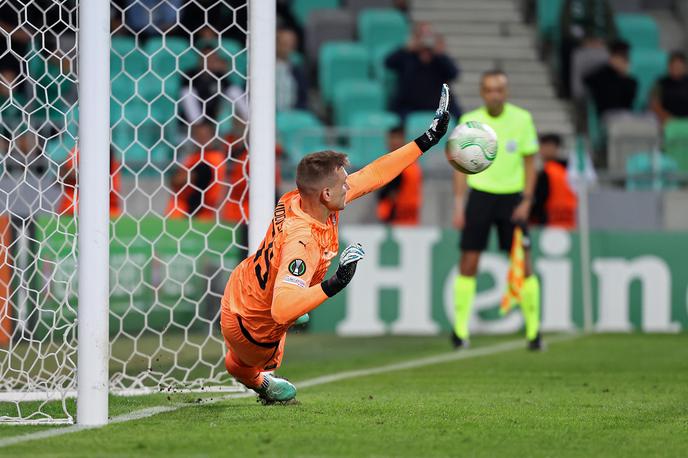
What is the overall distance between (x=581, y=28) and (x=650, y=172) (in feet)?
12.8

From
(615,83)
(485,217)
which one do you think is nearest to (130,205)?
(485,217)

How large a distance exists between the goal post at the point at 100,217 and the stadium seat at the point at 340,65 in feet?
8.73

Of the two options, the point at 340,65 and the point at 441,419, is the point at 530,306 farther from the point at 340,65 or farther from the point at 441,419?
the point at 340,65

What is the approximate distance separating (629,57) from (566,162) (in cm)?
352

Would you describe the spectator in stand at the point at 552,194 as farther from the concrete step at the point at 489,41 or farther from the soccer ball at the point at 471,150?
the soccer ball at the point at 471,150

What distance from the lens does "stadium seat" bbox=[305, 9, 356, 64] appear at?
55.1ft

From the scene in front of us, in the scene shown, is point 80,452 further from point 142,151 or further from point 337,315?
point 142,151

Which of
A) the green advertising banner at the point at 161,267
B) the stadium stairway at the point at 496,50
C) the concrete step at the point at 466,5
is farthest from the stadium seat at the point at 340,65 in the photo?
the green advertising banner at the point at 161,267

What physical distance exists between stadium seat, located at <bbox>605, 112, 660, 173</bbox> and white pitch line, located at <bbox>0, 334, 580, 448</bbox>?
3.04 metres

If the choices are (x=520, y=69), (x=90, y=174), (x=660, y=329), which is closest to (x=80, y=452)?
(x=90, y=174)

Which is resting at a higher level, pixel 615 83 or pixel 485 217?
pixel 615 83

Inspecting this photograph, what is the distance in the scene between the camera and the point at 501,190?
32.4 ft

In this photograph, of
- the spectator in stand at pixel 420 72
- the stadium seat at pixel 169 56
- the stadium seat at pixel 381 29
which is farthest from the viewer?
the stadium seat at pixel 381 29

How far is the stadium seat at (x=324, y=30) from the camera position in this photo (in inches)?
661
